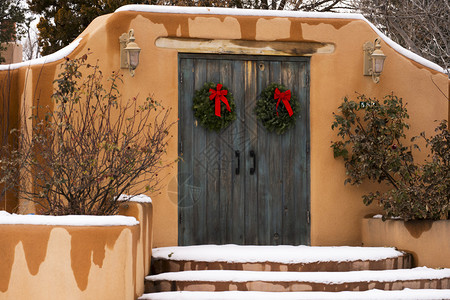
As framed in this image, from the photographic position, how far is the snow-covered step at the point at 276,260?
6371mm

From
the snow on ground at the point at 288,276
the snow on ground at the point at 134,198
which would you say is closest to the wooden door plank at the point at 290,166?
the snow on ground at the point at 288,276

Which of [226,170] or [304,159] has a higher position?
[304,159]

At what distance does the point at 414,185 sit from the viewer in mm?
7215

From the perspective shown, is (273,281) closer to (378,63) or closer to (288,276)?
(288,276)

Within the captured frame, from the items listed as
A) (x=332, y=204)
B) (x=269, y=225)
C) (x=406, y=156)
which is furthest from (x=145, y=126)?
(x=406, y=156)

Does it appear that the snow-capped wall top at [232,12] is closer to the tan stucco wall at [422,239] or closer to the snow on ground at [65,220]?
the tan stucco wall at [422,239]

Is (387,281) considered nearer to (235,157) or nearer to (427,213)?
(427,213)

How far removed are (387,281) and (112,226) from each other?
263 centimetres

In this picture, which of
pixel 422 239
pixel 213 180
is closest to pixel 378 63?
pixel 422 239

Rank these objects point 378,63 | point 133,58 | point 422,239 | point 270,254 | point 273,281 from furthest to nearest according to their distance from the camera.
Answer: point 378,63 < point 133,58 < point 422,239 < point 270,254 < point 273,281

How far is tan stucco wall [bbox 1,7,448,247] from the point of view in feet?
24.3

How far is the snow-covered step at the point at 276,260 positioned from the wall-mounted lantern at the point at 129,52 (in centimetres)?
201

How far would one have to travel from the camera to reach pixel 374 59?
7.70 m

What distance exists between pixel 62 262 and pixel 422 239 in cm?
375
